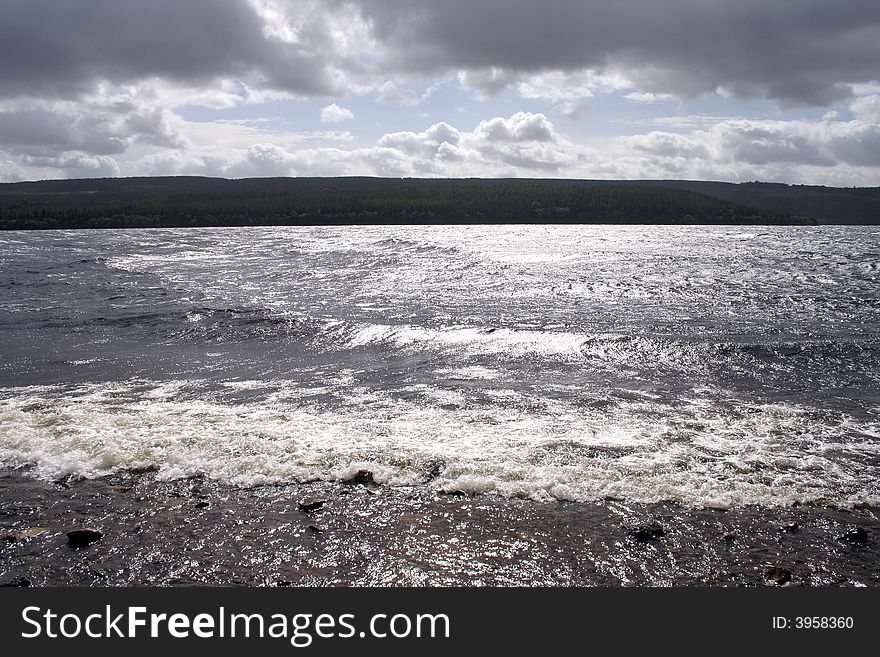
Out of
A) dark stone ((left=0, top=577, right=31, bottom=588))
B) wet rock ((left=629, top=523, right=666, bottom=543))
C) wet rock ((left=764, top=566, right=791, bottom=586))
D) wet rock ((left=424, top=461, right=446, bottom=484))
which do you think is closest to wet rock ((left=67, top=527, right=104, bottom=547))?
dark stone ((left=0, top=577, right=31, bottom=588))

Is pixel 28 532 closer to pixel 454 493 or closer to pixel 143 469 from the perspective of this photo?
pixel 143 469

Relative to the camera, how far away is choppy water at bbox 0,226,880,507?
28.3 feet

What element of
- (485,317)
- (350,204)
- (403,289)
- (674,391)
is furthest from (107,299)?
(350,204)

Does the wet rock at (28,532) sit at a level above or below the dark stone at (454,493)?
above

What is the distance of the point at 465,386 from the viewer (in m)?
13.7

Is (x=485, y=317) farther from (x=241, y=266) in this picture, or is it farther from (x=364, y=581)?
(x=241, y=266)

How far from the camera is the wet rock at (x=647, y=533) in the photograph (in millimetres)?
6559

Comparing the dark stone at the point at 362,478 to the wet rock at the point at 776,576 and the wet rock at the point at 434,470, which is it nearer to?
the wet rock at the point at 434,470

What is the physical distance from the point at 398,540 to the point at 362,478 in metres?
1.78

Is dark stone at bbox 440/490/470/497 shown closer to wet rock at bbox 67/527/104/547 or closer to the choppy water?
the choppy water

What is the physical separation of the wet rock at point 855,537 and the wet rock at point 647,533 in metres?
1.88

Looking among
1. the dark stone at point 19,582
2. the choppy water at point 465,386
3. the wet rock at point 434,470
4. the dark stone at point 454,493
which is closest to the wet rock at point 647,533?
the choppy water at point 465,386

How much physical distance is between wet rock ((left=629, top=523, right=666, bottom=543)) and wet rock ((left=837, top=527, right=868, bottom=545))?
188 centimetres

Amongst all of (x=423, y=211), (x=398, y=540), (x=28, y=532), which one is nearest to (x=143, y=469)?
(x=28, y=532)
